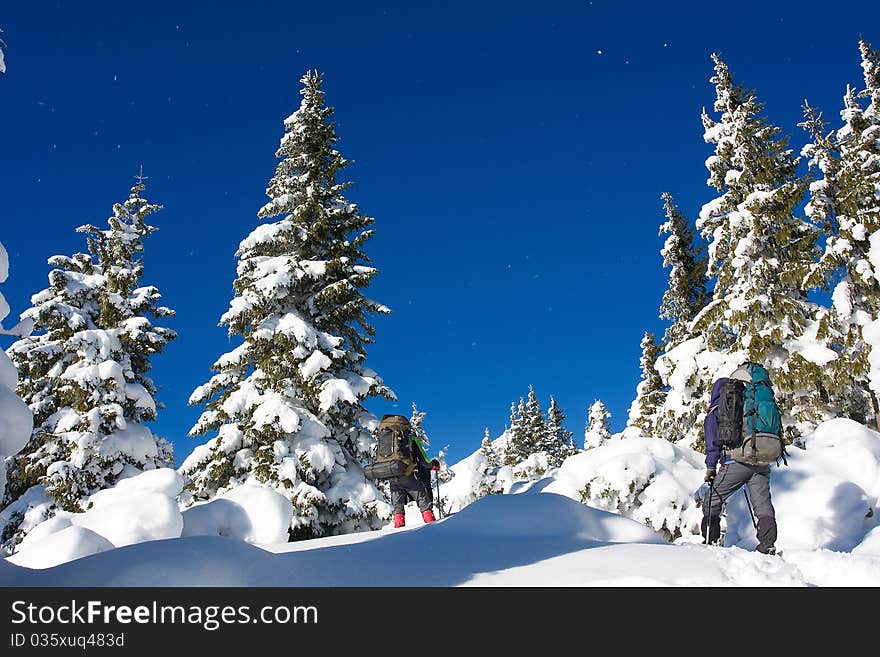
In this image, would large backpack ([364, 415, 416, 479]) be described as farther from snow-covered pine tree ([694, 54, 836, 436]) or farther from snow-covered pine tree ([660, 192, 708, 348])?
snow-covered pine tree ([660, 192, 708, 348])

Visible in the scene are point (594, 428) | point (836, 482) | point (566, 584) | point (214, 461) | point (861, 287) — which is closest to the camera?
point (566, 584)

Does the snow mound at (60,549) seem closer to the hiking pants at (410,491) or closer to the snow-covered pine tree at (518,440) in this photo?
the hiking pants at (410,491)

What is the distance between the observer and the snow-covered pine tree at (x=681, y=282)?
2338 cm

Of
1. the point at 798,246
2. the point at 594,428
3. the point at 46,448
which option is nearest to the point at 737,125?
the point at 798,246

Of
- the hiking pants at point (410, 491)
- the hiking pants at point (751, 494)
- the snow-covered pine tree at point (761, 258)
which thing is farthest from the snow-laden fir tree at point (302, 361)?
the snow-covered pine tree at point (761, 258)

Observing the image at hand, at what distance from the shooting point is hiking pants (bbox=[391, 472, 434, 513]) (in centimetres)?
966

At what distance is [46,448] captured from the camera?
17.9 m

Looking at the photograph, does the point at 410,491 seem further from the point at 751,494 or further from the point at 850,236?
the point at 850,236

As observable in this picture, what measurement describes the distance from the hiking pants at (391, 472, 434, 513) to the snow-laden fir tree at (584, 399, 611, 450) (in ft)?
145

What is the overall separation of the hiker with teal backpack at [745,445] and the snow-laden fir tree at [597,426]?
46193mm

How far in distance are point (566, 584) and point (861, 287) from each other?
55.8 ft

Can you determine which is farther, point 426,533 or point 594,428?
point 594,428

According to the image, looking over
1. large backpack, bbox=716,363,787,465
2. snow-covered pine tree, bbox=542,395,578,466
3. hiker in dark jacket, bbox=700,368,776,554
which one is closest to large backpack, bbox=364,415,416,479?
hiker in dark jacket, bbox=700,368,776,554
